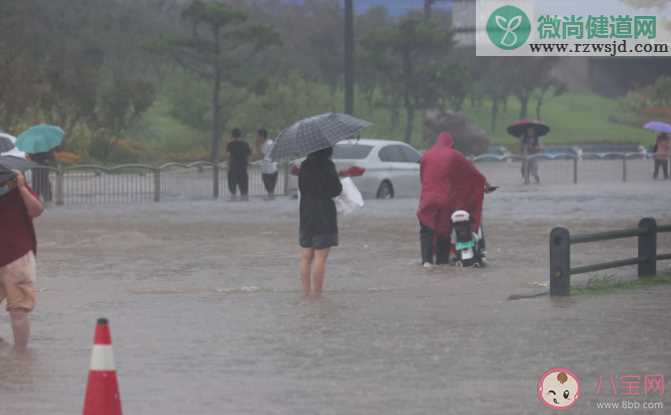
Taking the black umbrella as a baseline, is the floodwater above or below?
below

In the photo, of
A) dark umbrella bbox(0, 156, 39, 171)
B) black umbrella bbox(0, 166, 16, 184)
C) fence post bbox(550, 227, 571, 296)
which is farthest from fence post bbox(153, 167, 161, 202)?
black umbrella bbox(0, 166, 16, 184)

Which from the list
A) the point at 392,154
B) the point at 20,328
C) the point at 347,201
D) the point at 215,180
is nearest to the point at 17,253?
the point at 20,328

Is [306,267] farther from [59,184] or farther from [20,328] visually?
[59,184]

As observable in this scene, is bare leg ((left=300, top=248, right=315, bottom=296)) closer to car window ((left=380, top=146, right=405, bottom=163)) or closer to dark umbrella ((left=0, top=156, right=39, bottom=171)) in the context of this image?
dark umbrella ((left=0, top=156, right=39, bottom=171))

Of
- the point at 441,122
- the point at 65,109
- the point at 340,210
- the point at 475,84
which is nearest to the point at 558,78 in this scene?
the point at 475,84

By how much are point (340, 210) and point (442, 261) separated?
9.28ft

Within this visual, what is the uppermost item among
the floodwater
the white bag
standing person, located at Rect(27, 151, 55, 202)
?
the white bag

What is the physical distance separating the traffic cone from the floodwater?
1.04 metres

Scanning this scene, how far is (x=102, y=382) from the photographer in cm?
681

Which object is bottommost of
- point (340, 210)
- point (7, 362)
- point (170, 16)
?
point (7, 362)

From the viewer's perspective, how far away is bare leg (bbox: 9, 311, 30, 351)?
10.2 meters

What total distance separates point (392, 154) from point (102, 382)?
2342 cm

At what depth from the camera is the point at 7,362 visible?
9.63 m

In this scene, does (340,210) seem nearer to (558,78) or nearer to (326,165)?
(326,165)
